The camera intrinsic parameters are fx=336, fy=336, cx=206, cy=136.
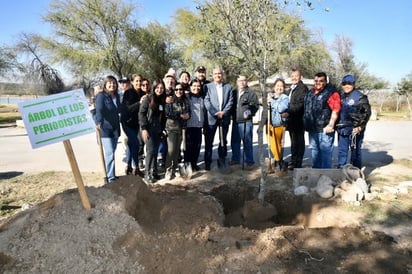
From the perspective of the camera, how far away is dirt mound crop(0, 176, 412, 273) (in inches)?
117

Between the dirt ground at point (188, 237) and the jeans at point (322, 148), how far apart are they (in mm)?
1252

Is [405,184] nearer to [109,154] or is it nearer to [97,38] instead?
[109,154]

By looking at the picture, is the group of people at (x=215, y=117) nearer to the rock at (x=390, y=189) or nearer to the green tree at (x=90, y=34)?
the rock at (x=390, y=189)

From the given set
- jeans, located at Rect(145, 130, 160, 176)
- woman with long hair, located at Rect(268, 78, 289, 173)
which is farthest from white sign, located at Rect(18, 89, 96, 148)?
woman with long hair, located at Rect(268, 78, 289, 173)

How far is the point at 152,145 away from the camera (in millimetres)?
5953

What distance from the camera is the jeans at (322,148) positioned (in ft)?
19.1

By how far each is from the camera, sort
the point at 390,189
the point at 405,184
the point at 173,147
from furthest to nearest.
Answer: the point at 173,147 < the point at 405,184 < the point at 390,189

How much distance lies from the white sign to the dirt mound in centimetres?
74

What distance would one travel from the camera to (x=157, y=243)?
3.20 metres

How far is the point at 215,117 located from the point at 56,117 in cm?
358

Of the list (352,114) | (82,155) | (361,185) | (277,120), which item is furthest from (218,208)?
(82,155)

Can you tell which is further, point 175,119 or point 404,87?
point 404,87

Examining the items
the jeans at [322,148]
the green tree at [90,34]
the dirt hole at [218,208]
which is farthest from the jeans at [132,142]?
the green tree at [90,34]

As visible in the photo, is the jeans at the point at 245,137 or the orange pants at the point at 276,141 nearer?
the orange pants at the point at 276,141
